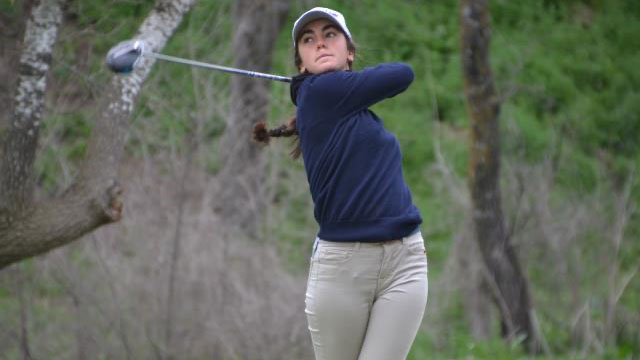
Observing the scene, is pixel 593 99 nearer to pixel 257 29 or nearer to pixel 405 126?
pixel 405 126

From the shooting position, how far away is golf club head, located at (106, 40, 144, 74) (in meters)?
3.56

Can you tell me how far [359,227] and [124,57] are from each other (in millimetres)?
1163

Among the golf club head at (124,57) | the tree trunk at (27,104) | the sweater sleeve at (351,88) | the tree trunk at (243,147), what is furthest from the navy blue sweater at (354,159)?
the tree trunk at (243,147)

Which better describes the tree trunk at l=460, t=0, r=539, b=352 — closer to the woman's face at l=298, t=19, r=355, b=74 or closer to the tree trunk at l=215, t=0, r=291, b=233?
the tree trunk at l=215, t=0, r=291, b=233

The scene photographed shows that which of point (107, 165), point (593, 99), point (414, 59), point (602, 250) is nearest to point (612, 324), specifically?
point (602, 250)

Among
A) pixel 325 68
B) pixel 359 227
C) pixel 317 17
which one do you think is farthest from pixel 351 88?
pixel 359 227

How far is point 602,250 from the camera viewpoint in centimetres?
769

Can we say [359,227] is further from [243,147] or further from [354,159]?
[243,147]

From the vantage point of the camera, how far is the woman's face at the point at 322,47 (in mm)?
3305

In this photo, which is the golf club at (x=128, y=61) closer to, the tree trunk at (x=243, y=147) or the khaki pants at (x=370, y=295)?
the khaki pants at (x=370, y=295)

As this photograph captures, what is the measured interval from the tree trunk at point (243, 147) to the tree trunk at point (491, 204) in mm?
1649

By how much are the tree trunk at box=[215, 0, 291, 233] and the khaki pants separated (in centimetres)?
363

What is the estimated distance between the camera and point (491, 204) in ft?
25.4

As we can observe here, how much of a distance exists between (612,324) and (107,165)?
445 centimetres
